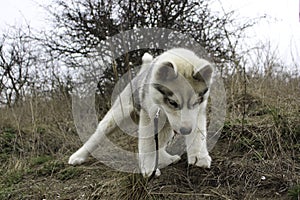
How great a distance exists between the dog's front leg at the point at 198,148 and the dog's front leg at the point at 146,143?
0.31m

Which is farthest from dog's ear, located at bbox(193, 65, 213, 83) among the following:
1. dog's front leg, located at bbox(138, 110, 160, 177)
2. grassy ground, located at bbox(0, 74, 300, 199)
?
grassy ground, located at bbox(0, 74, 300, 199)

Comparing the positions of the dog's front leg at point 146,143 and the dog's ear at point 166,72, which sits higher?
the dog's ear at point 166,72

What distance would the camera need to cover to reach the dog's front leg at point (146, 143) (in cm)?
322

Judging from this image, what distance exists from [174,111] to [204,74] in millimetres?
387

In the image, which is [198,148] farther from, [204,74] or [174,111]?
[204,74]

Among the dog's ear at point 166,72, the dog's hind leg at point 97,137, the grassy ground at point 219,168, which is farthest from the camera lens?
the dog's hind leg at point 97,137

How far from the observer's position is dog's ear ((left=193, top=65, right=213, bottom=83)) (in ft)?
10.0

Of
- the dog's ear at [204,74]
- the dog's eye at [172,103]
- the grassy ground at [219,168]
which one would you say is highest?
the dog's ear at [204,74]

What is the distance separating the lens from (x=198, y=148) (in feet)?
10.9

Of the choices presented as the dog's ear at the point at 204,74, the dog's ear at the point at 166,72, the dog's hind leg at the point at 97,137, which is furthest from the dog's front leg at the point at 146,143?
the dog's hind leg at the point at 97,137

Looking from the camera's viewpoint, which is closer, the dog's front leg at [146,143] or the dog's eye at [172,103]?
the dog's eye at [172,103]

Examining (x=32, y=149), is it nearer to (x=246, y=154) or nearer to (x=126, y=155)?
(x=126, y=155)

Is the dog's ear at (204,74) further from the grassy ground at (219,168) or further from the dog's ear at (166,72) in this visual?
the grassy ground at (219,168)

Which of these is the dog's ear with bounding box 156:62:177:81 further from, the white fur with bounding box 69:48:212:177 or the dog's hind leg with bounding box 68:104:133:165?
the dog's hind leg with bounding box 68:104:133:165
